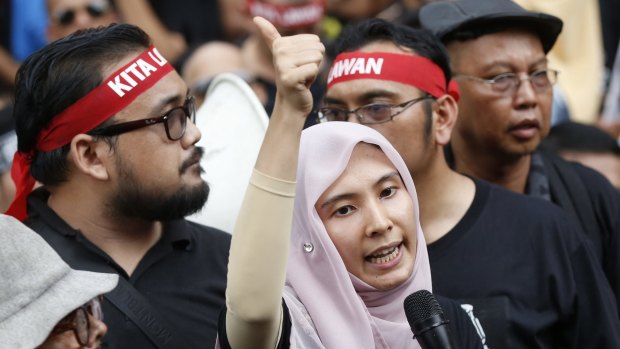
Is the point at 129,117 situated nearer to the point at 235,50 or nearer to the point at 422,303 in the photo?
the point at 422,303

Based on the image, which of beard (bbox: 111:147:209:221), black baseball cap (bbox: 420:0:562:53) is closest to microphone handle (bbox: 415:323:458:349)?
beard (bbox: 111:147:209:221)

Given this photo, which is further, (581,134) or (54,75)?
(581,134)

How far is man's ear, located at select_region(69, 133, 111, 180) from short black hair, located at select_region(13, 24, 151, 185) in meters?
0.04

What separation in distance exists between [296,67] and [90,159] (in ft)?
4.22

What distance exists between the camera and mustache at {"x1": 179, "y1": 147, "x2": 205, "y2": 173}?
4.07 m

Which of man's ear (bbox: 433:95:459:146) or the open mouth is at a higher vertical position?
the open mouth

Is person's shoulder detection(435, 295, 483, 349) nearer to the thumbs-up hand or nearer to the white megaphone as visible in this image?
the thumbs-up hand

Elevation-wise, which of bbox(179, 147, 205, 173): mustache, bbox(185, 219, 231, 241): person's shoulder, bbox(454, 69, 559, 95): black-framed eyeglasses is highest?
bbox(179, 147, 205, 173): mustache

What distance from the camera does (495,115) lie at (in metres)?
4.98

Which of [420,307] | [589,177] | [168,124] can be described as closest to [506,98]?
[589,177]

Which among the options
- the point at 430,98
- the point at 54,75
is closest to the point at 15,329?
the point at 54,75

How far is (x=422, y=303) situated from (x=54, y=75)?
1.60 meters

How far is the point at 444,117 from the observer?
180 inches

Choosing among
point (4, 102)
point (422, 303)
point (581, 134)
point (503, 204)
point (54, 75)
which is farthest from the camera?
point (4, 102)
